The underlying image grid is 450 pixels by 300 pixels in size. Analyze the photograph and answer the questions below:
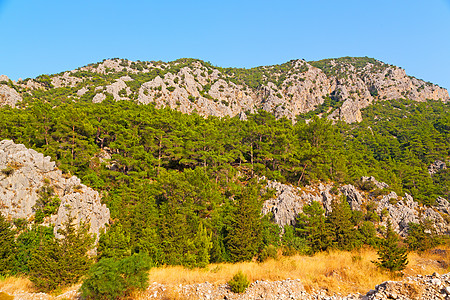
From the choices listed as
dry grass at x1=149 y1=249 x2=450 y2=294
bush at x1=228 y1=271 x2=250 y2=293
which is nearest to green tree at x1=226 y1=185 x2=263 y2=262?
dry grass at x1=149 y1=249 x2=450 y2=294

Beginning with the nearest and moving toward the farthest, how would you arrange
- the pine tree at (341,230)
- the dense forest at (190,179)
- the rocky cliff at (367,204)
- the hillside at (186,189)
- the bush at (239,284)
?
1. the bush at (239,284)
2. the hillside at (186,189)
3. the dense forest at (190,179)
4. the pine tree at (341,230)
5. the rocky cliff at (367,204)

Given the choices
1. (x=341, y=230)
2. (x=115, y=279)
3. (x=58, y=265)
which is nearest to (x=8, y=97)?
(x=58, y=265)

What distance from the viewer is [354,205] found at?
1505 inches

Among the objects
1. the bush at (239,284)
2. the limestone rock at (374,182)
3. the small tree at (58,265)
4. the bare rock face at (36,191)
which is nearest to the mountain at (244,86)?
the limestone rock at (374,182)

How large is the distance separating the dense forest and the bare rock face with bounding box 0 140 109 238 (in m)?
1.34

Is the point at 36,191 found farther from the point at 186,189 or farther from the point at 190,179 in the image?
the point at 190,179

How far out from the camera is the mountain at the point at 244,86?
8269 cm

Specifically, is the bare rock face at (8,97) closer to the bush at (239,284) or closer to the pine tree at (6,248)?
the pine tree at (6,248)

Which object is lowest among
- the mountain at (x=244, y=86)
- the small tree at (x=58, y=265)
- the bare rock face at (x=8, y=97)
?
the small tree at (x=58, y=265)

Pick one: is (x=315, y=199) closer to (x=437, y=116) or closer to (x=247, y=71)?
(x=437, y=116)

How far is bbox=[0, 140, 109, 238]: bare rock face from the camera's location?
22.0m

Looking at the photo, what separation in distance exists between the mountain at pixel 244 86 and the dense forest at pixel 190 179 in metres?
33.9

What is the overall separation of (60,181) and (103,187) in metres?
4.89

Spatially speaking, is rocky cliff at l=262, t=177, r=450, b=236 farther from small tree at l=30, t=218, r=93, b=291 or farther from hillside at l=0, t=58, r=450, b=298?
small tree at l=30, t=218, r=93, b=291
